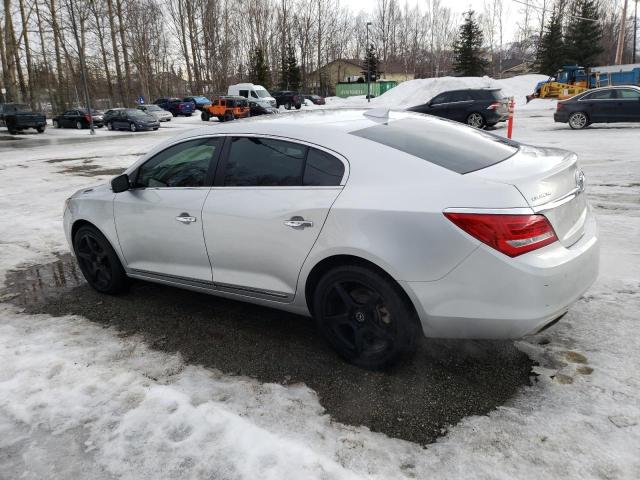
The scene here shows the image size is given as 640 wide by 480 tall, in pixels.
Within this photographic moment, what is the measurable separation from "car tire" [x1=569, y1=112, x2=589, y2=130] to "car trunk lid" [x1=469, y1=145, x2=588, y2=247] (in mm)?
16330

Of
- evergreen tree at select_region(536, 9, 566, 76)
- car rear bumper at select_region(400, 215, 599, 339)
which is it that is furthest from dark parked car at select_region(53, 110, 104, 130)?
evergreen tree at select_region(536, 9, 566, 76)

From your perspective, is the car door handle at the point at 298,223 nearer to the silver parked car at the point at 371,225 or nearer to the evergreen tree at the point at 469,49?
the silver parked car at the point at 371,225

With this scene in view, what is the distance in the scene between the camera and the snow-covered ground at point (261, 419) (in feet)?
7.75

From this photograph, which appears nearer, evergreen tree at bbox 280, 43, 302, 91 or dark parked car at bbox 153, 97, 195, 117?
dark parked car at bbox 153, 97, 195, 117

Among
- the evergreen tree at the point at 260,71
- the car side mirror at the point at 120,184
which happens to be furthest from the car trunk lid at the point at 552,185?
the evergreen tree at the point at 260,71

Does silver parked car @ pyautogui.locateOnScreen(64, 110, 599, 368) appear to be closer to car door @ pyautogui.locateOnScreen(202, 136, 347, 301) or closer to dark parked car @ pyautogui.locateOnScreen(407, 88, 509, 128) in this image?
car door @ pyautogui.locateOnScreen(202, 136, 347, 301)

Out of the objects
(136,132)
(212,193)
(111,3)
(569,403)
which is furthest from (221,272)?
(111,3)

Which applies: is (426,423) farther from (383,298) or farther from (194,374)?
(194,374)

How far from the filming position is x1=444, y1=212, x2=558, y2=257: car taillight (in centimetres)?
254

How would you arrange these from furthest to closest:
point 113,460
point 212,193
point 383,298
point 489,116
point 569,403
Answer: point 489,116 → point 212,193 → point 383,298 → point 569,403 → point 113,460

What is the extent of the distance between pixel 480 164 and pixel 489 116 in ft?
56.3

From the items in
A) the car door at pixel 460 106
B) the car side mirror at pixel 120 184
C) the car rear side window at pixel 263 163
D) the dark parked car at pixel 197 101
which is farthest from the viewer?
the dark parked car at pixel 197 101

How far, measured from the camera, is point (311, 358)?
11.2 feet

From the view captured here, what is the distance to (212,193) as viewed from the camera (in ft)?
11.9
